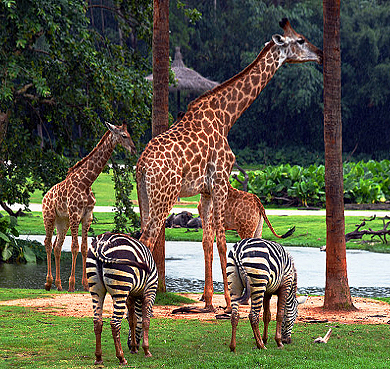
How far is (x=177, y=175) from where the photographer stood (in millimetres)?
9172

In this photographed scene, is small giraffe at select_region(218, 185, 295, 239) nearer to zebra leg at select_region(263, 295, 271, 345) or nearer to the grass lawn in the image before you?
zebra leg at select_region(263, 295, 271, 345)

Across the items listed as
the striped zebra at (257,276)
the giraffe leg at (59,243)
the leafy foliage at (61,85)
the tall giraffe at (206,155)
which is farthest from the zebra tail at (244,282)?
the leafy foliage at (61,85)

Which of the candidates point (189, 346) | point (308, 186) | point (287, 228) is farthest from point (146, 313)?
point (308, 186)

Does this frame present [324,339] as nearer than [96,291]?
No

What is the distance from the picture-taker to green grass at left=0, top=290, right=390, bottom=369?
6570 mm

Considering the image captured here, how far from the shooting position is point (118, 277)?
20.6 ft

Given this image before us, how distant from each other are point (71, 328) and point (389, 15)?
3927 cm

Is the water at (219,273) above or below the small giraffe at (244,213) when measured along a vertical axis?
below

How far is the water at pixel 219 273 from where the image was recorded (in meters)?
13.2

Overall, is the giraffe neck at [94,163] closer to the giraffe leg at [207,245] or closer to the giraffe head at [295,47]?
the giraffe leg at [207,245]

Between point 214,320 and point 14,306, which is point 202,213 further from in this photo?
point 14,306

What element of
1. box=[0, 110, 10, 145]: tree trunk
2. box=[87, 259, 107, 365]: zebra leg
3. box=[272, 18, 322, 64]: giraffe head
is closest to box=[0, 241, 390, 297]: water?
box=[0, 110, 10, 145]: tree trunk

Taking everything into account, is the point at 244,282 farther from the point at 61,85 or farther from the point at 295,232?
the point at 295,232

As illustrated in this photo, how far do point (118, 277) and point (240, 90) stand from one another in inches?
190
